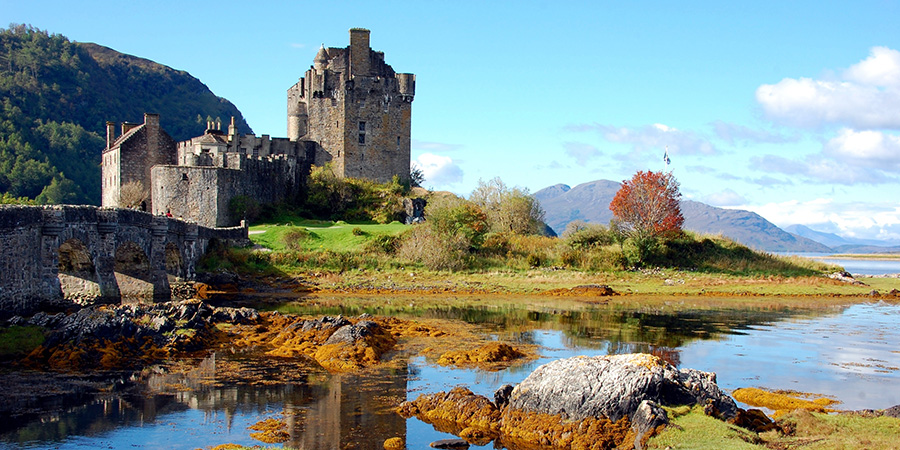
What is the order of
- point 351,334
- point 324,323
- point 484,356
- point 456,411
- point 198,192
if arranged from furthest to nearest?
point 198,192 → point 324,323 → point 351,334 → point 484,356 → point 456,411

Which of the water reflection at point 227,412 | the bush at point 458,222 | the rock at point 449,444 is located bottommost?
the rock at point 449,444

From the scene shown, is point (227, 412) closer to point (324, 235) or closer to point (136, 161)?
point (324, 235)

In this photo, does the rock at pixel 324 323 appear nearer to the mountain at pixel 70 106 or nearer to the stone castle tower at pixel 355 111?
the stone castle tower at pixel 355 111

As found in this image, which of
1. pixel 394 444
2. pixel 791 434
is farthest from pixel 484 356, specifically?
pixel 791 434

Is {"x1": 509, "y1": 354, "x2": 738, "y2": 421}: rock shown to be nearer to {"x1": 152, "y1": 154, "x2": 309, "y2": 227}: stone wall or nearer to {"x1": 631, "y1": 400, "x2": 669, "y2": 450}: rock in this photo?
{"x1": 631, "y1": 400, "x2": 669, "y2": 450}: rock

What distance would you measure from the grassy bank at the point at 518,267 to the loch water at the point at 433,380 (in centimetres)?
987

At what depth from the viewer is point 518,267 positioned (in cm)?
4594

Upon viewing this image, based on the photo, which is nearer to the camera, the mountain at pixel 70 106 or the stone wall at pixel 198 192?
the stone wall at pixel 198 192

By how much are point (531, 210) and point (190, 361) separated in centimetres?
4002

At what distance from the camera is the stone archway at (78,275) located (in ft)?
97.1

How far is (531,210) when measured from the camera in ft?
192

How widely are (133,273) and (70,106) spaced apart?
309ft

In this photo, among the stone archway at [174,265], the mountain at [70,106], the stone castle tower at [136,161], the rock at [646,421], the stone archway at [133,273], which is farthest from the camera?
the mountain at [70,106]

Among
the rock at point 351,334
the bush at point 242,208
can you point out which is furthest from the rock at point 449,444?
the bush at point 242,208
